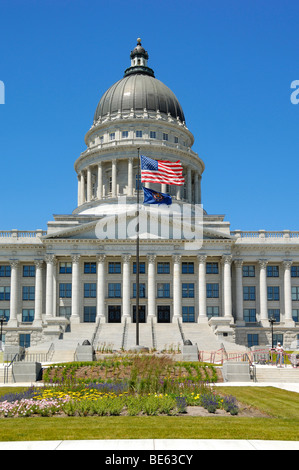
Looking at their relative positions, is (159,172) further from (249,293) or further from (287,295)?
(287,295)

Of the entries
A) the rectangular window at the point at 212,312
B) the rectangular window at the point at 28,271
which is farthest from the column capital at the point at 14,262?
the rectangular window at the point at 212,312

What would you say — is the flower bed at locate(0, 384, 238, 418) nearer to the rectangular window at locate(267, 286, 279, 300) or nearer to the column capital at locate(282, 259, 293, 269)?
the column capital at locate(282, 259, 293, 269)

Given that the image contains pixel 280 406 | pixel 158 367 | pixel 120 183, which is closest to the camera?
pixel 280 406

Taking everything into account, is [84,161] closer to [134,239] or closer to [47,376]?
[134,239]

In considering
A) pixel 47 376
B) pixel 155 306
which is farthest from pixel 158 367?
pixel 155 306

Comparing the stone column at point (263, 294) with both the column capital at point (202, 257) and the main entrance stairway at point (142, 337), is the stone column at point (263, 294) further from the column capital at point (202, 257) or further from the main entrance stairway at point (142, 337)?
the main entrance stairway at point (142, 337)

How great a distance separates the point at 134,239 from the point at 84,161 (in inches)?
1095

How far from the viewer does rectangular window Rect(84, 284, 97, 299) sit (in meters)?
74.1

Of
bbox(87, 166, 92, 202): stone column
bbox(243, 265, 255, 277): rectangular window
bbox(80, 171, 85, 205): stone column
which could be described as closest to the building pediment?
bbox(243, 265, 255, 277): rectangular window

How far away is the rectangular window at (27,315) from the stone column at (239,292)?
85.9 ft

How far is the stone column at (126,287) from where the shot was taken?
71625 millimetres

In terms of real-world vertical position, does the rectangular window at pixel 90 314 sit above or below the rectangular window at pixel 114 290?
below

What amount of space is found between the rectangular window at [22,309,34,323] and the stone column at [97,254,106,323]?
970 centimetres
